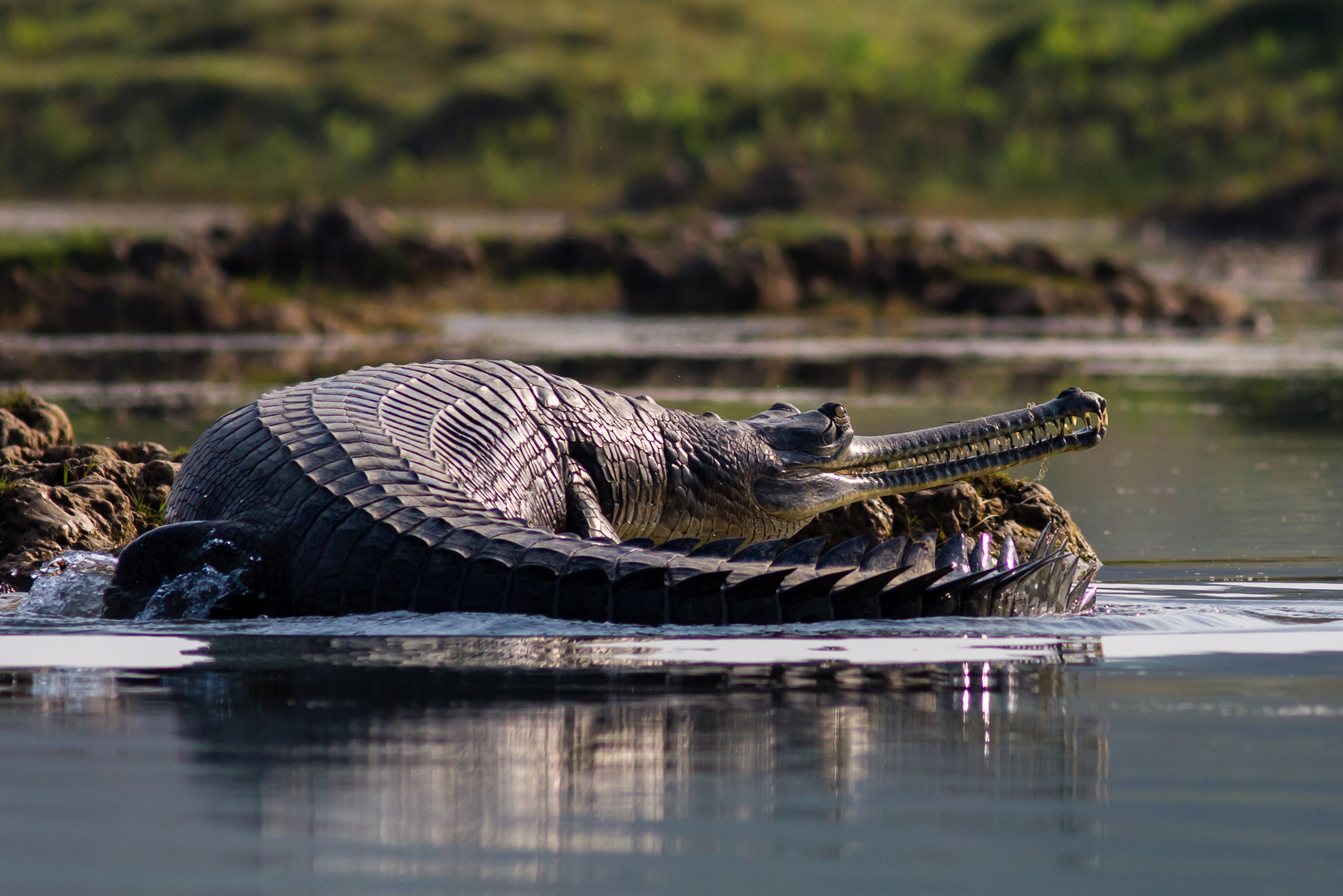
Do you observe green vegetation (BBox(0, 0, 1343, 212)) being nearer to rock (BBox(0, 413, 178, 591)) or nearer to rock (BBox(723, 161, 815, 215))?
rock (BBox(723, 161, 815, 215))

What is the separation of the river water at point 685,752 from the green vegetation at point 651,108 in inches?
2368

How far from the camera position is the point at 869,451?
910 centimetres

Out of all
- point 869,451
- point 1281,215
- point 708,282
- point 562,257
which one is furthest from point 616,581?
point 1281,215

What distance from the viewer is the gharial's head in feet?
29.1

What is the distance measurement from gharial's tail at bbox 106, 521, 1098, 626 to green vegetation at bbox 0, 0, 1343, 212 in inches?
2343

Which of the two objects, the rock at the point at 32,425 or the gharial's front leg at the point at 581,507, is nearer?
the gharial's front leg at the point at 581,507

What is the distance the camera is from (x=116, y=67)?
371 ft

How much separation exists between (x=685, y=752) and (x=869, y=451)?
4583 millimetres

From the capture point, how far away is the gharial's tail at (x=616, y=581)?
655 centimetres

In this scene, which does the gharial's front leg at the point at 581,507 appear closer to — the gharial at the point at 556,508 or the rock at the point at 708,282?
the gharial at the point at 556,508

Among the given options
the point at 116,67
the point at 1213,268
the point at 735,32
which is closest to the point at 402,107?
the point at 116,67

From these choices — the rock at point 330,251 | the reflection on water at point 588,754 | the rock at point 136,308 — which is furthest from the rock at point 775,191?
the reflection on water at point 588,754

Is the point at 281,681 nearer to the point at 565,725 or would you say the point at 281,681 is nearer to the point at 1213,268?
the point at 565,725

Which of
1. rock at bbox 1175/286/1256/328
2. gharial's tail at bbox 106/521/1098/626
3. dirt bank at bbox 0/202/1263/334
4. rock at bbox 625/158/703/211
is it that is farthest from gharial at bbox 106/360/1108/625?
rock at bbox 625/158/703/211
